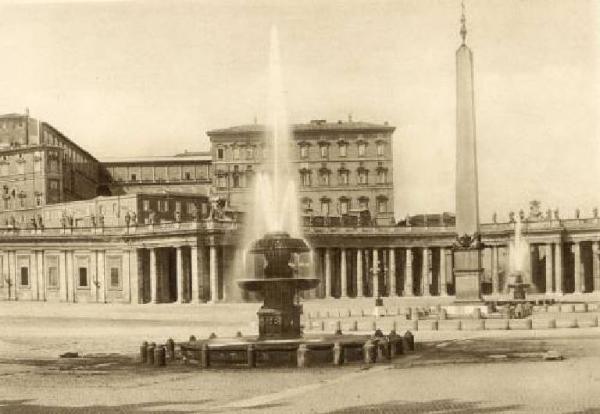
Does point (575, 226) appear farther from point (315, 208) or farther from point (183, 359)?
point (183, 359)

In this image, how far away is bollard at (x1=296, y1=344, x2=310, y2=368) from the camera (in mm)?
22797

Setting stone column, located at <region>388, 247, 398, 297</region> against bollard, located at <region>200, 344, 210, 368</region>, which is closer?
bollard, located at <region>200, 344, 210, 368</region>

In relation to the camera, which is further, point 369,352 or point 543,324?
point 543,324

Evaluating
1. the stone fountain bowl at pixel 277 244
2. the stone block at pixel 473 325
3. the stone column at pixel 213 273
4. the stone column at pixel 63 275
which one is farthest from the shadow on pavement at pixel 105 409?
the stone column at pixel 63 275

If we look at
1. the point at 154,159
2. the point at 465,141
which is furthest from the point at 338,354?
the point at 154,159

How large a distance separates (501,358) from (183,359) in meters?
7.31

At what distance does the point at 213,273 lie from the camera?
7331 centimetres

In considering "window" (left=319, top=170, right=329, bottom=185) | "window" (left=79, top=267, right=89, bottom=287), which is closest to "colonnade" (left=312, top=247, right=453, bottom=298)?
"window" (left=319, top=170, right=329, bottom=185)

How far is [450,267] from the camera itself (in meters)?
92.0

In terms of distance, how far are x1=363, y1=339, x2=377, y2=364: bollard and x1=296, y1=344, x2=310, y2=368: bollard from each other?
1391 millimetres

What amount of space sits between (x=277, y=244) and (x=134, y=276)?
5176 centimetres

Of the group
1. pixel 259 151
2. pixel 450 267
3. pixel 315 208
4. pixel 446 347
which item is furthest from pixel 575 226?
pixel 446 347

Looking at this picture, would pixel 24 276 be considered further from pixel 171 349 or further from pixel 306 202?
pixel 171 349

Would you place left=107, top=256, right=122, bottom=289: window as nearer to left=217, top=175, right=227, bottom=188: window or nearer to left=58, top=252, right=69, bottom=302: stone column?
left=58, top=252, right=69, bottom=302: stone column
